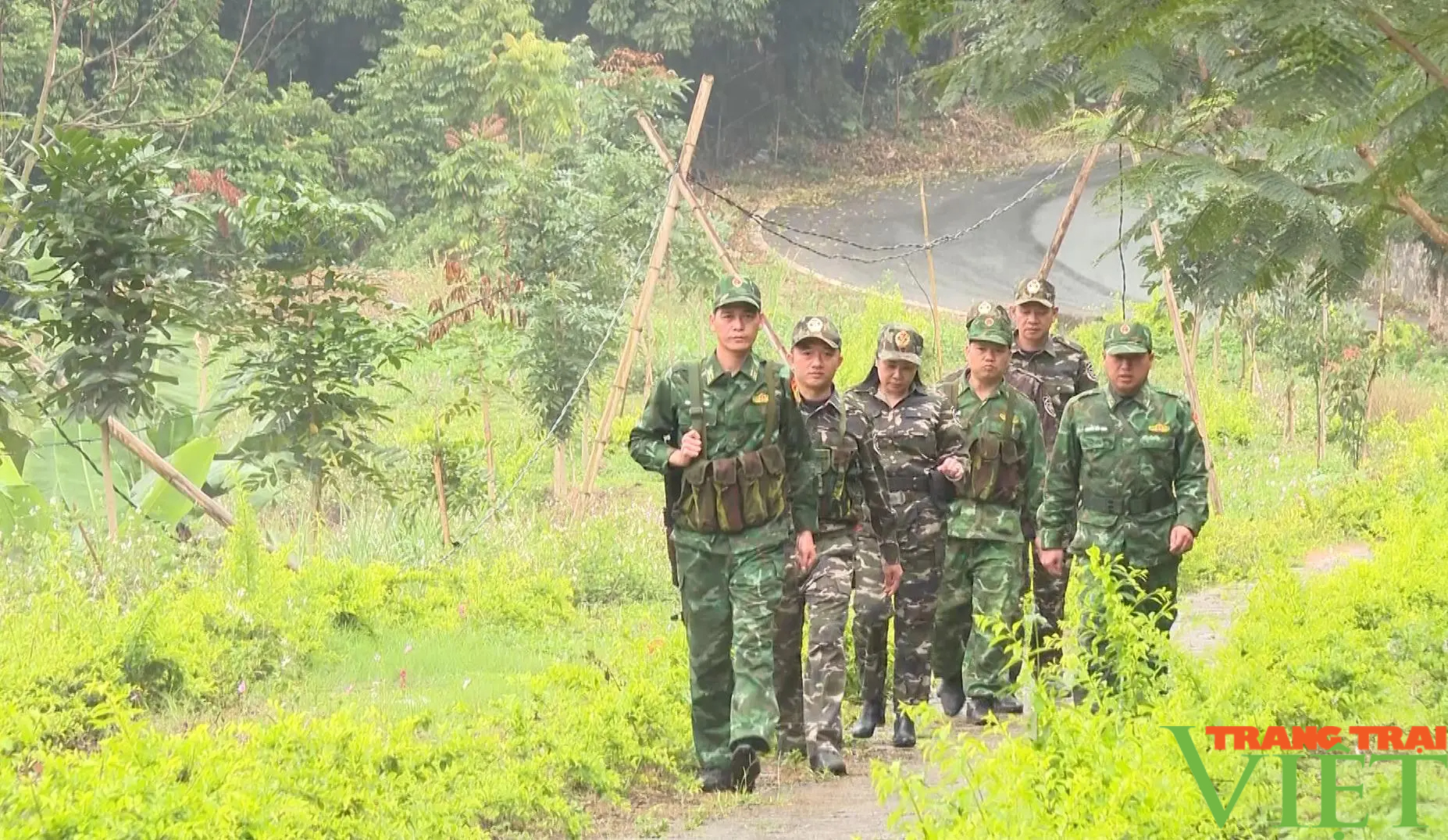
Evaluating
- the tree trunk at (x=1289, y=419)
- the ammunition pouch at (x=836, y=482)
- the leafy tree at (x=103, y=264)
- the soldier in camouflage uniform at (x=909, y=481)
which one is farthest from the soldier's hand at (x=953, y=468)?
the tree trunk at (x=1289, y=419)

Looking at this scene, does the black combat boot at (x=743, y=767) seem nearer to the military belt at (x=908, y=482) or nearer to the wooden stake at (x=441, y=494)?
the military belt at (x=908, y=482)

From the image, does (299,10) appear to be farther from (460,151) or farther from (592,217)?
(592,217)

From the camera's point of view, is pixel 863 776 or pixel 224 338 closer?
pixel 863 776

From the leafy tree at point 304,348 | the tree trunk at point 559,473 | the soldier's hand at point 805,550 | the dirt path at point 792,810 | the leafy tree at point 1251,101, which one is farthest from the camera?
the tree trunk at point 559,473

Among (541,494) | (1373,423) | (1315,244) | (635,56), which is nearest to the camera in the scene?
(1315,244)

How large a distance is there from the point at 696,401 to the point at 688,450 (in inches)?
9.0

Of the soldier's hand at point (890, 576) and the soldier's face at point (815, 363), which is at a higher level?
the soldier's face at point (815, 363)

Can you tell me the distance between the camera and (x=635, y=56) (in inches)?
606

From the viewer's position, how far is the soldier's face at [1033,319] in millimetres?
8492

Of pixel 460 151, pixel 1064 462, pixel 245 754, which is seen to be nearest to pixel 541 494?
pixel 1064 462

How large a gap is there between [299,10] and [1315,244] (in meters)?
31.8

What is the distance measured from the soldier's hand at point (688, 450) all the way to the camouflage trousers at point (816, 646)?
0.74 metres

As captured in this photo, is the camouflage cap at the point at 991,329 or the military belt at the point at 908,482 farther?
the military belt at the point at 908,482

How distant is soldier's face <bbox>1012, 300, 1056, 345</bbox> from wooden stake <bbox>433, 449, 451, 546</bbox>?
3.93m
